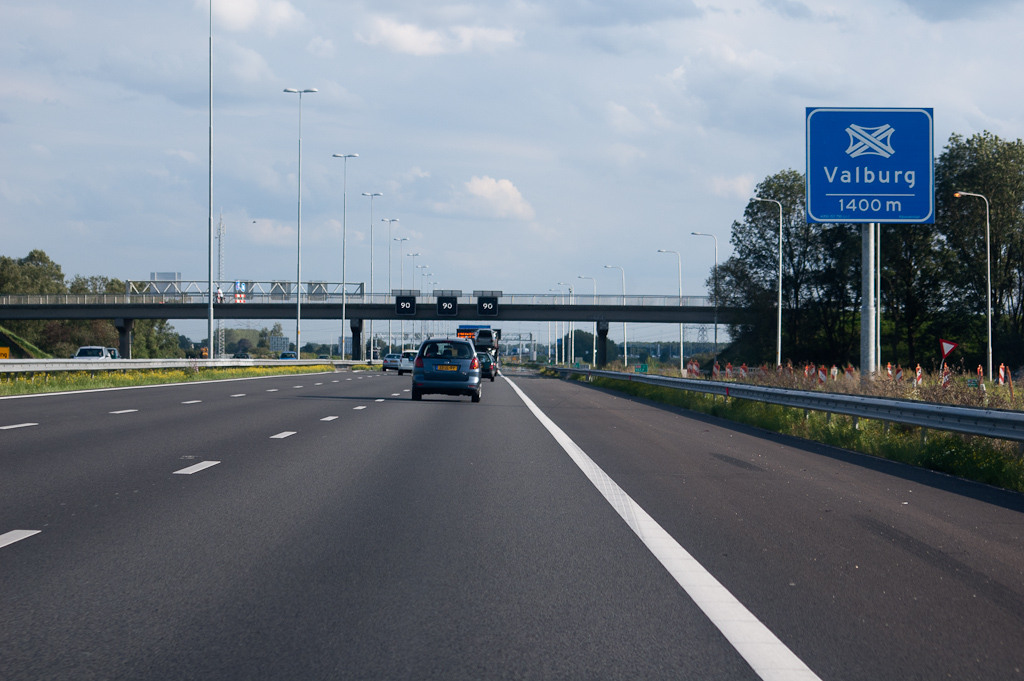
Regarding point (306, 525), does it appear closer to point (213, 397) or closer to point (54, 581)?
point (54, 581)

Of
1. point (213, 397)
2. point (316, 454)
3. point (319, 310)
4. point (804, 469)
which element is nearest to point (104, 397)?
point (213, 397)

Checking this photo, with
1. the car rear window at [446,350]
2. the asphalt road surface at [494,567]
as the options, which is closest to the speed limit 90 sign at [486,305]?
the car rear window at [446,350]

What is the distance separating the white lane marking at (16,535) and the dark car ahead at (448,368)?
19.5 meters

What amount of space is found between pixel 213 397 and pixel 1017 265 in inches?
2173

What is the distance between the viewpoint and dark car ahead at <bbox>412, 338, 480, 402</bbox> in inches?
1045

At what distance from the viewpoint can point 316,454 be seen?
1268 cm

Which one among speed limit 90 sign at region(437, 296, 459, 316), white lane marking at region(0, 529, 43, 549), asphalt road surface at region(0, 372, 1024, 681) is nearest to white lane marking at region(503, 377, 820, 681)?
asphalt road surface at region(0, 372, 1024, 681)

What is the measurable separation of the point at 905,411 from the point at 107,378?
27.4m

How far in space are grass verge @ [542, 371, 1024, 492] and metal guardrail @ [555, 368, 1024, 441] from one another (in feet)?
0.94

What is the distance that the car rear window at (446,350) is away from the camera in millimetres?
Answer: 26828

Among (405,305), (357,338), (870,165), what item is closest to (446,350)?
(870,165)

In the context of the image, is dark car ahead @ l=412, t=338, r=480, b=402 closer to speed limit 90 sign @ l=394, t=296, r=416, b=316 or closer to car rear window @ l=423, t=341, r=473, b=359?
car rear window @ l=423, t=341, r=473, b=359

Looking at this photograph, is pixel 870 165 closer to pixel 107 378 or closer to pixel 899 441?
pixel 899 441

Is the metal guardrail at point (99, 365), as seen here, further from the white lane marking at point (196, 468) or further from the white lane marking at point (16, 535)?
the white lane marking at point (16, 535)
